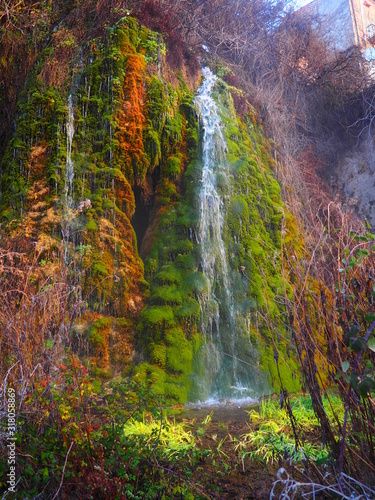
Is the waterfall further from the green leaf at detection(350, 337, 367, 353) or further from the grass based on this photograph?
the green leaf at detection(350, 337, 367, 353)

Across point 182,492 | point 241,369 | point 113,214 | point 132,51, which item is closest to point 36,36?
point 132,51

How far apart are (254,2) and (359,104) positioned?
451cm

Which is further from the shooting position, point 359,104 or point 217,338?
point 359,104

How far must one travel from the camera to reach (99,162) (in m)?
7.13

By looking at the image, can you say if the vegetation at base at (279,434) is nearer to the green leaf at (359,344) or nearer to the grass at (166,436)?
the grass at (166,436)

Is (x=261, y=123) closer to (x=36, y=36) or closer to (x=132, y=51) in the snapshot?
(x=132, y=51)

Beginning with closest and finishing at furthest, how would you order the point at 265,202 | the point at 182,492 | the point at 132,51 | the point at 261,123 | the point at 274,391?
the point at 182,492 < the point at 274,391 < the point at 132,51 < the point at 265,202 < the point at 261,123

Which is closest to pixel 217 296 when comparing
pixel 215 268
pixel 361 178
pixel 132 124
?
pixel 215 268

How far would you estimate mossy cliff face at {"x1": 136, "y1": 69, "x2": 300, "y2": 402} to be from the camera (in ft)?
20.1

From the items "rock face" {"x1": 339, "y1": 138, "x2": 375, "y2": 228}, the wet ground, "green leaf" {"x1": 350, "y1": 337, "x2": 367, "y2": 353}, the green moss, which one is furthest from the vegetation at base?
"rock face" {"x1": 339, "y1": 138, "x2": 375, "y2": 228}

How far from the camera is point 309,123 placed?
Result: 1256 cm

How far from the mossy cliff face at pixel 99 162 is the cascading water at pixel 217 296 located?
572 millimetres

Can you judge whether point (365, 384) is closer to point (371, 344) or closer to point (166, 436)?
point (371, 344)

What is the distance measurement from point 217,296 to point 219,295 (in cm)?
4
